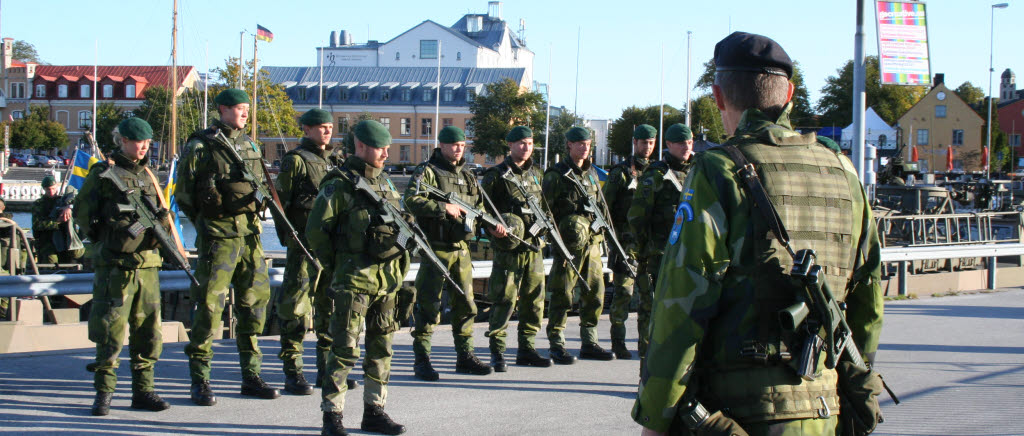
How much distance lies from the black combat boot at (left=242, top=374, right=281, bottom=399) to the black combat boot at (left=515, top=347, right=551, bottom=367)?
237 centimetres

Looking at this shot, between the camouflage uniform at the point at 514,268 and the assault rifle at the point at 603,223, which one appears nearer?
the camouflage uniform at the point at 514,268

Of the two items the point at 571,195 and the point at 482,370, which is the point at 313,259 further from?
the point at 571,195

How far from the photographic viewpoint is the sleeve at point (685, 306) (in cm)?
274

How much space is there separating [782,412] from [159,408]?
4.94 m

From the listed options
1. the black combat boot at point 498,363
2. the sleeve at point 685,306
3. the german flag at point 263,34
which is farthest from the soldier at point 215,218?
the german flag at point 263,34

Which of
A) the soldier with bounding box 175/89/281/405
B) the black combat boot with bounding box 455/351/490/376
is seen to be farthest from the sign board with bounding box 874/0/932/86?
the soldier with bounding box 175/89/281/405

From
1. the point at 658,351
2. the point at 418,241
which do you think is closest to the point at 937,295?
the point at 418,241

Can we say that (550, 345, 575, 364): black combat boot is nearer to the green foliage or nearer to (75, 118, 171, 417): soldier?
(75, 118, 171, 417): soldier

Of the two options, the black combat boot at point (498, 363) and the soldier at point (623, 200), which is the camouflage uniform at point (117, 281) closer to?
the black combat boot at point (498, 363)

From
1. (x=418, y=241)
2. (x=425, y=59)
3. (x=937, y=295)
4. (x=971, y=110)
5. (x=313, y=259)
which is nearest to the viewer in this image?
(x=418, y=241)

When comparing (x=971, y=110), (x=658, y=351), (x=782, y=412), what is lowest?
(x=782, y=412)

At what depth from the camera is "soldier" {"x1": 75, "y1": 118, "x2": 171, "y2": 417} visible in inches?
244

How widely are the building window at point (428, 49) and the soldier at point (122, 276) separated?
10720 cm

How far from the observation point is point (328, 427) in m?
5.63
